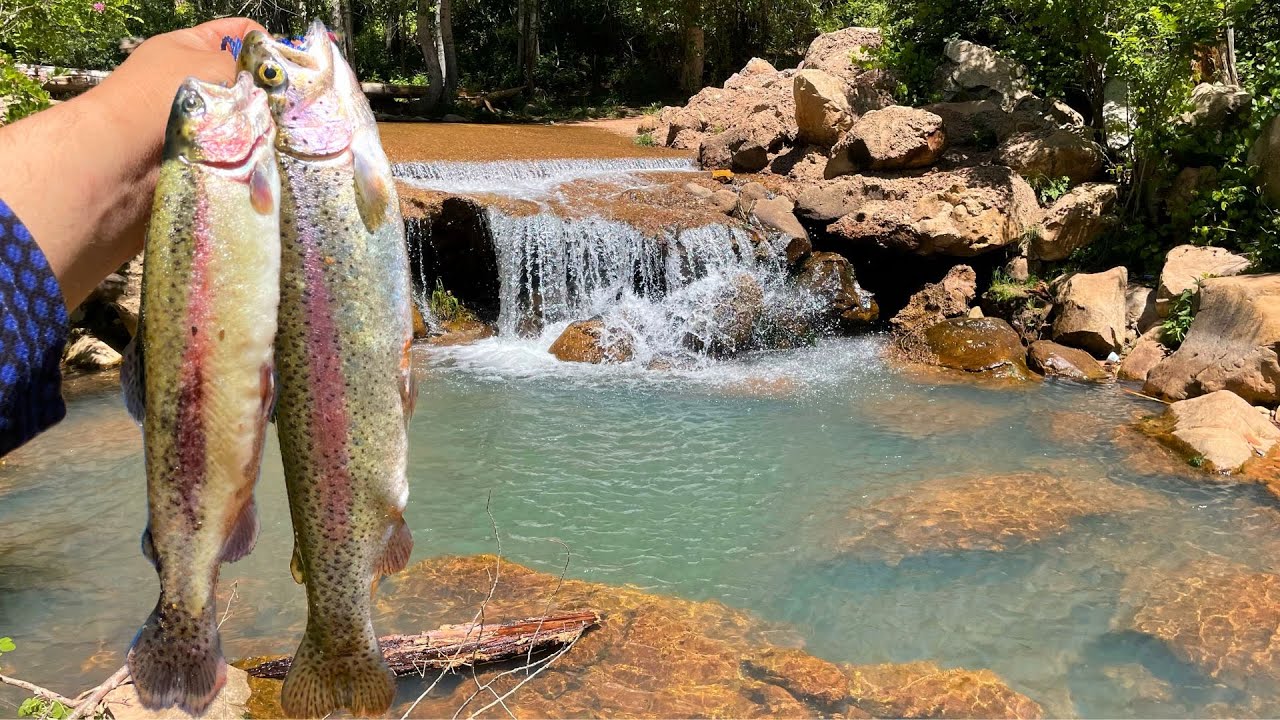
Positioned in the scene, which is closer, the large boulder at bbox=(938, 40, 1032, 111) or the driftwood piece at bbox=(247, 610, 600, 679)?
the driftwood piece at bbox=(247, 610, 600, 679)

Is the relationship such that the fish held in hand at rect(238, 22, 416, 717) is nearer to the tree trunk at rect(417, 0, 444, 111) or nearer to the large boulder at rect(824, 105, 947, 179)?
the large boulder at rect(824, 105, 947, 179)

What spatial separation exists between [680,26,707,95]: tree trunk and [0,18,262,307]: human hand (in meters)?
26.6

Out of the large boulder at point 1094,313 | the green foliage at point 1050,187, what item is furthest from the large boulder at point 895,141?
the large boulder at point 1094,313

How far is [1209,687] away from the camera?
17.3ft

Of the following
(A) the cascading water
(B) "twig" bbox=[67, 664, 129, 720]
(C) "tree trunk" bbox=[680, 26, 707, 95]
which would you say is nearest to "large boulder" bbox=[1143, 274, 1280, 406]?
(A) the cascading water

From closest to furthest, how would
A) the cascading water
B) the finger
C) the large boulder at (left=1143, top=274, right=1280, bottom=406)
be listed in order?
the finger
the large boulder at (left=1143, top=274, right=1280, bottom=406)
the cascading water

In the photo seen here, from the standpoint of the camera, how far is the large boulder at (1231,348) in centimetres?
943

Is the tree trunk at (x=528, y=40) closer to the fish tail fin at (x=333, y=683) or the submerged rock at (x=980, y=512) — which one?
the submerged rock at (x=980, y=512)

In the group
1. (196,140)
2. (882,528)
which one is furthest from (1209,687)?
(196,140)

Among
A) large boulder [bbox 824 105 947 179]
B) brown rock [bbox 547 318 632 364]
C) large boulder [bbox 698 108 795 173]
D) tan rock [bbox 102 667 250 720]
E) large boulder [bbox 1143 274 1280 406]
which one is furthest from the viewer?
large boulder [bbox 698 108 795 173]

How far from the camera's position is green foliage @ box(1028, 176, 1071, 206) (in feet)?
43.0

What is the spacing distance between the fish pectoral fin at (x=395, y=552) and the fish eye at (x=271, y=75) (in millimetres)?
816

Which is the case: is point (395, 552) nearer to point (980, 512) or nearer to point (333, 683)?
point (333, 683)

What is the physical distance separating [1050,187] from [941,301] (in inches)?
91.4
